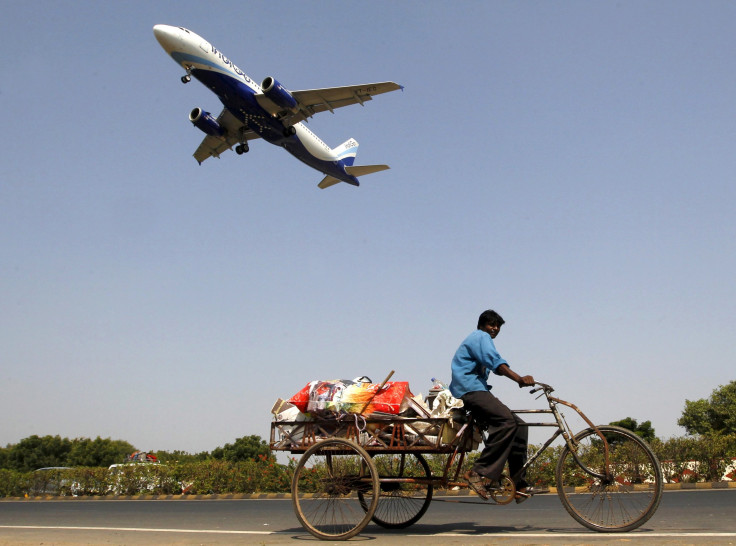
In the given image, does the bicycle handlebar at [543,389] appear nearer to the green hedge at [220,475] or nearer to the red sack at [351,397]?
the red sack at [351,397]

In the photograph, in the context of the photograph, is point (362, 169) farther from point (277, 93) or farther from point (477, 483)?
point (477, 483)

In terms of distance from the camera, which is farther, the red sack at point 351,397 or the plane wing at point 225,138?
the plane wing at point 225,138

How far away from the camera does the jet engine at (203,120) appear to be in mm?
32500

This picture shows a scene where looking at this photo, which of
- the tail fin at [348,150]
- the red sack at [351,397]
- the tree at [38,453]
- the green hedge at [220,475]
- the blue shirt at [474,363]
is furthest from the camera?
the tree at [38,453]

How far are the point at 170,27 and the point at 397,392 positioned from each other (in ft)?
84.2

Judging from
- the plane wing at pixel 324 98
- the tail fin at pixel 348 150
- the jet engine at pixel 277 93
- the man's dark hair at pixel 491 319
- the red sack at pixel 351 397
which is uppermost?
the tail fin at pixel 348 150

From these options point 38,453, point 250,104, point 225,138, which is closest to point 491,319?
point 250,104

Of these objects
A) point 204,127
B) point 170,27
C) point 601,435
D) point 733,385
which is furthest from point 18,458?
point 601,435

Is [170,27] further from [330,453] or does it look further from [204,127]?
[330,453]

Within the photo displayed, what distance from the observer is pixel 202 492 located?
1809cm

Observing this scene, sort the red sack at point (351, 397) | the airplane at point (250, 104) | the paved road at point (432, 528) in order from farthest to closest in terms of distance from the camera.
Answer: the airplane at point (250, 104)
the red sack at point (351, 397)
the paved road at point (432, 528)

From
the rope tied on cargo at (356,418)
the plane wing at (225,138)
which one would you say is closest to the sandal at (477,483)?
the rope tied on cargo at (356,418)

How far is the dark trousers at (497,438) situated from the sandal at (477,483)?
0.04 meters

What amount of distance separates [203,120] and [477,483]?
96.8 ft
